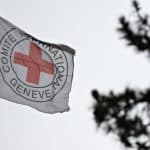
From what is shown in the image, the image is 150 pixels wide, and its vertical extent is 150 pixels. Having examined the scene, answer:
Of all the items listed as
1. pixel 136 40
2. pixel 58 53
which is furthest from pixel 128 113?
pixel 58 53

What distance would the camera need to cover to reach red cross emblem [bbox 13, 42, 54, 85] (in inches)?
516

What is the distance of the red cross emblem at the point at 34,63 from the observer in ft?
43.0

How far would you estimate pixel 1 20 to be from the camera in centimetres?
1265

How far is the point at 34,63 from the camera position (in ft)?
44.2

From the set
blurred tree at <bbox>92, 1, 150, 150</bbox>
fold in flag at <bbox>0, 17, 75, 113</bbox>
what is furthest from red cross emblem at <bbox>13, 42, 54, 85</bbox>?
blurred tree at <bbox>92, 1, 150, 150</bbox>

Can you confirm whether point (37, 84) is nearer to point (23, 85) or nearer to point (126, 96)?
point (23, 85)

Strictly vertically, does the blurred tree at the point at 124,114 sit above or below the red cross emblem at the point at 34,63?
below

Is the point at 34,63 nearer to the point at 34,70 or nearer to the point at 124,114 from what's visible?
the point at 34,70

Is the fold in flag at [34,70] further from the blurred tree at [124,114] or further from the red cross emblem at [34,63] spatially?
the blurred tree at [124,114]

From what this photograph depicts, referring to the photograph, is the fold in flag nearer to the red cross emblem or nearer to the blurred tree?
the red cross emblem

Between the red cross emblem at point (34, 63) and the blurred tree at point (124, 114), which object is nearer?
the blurred tree at point (124, 114)

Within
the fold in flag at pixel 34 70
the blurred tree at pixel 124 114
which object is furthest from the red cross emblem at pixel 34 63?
the blurred tree at pixel 124 114

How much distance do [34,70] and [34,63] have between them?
6.2 inches

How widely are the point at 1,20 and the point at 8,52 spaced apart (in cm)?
67
